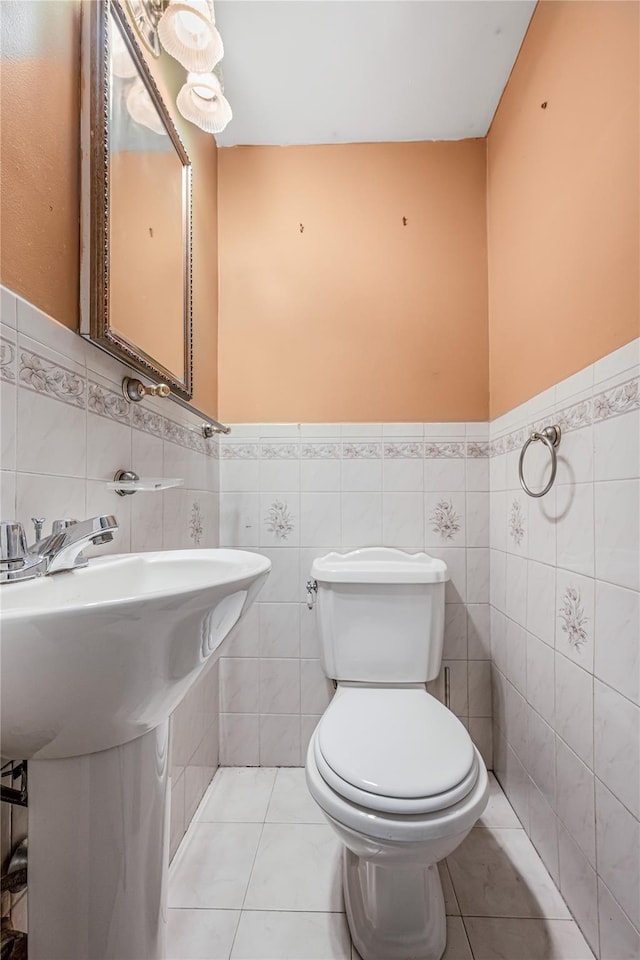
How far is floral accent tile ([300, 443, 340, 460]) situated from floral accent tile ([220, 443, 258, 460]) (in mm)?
185

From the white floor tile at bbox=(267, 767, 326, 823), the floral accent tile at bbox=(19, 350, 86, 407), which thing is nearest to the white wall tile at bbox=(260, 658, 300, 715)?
the white floor tile at bbox=(267, 767, 326, 823)

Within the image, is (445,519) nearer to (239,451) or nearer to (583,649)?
(583,649)

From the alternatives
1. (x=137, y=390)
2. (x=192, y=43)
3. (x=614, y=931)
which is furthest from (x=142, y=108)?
(x=614, y=931)

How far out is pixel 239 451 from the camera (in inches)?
62.4

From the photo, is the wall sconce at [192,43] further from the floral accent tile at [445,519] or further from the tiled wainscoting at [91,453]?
the floral accent tile at [445,519]

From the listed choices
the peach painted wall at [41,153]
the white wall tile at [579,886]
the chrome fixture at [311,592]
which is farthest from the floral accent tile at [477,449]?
the peach painted wall at [41,153]

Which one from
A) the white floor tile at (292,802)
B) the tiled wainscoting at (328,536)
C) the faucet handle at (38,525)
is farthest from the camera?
the tiled wainscoting at (328,536)

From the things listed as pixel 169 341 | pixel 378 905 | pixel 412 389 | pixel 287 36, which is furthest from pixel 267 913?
pixel 287 36

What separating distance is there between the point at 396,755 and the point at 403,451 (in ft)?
3.17

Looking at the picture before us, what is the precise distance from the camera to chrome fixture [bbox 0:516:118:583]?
0.54 metres

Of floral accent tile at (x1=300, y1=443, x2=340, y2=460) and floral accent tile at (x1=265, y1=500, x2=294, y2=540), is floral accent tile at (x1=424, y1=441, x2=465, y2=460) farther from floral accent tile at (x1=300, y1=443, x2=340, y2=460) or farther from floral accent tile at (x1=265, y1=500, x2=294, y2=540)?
floral accent tile at (x1=265, y1=500, x2=294, y2=540)

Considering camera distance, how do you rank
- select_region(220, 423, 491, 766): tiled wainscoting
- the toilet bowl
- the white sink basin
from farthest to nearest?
select_region(220, 423, 491, 766): tiled wainscoting
the toilet bowl
the white sink basin

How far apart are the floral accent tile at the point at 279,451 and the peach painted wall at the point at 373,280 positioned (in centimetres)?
11

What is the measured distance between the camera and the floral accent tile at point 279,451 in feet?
5.14
